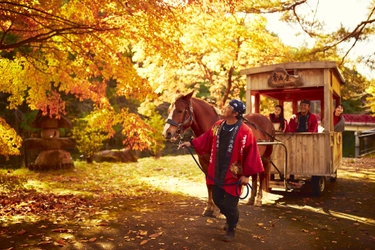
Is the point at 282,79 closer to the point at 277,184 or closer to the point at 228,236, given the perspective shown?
the point at 277,184

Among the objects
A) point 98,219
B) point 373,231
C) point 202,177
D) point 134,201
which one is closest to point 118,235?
point 98,219

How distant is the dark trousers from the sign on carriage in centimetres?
414

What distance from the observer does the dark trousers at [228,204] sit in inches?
176

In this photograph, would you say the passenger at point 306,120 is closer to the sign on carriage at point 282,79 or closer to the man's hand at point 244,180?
the sign on carriage at point 282,79

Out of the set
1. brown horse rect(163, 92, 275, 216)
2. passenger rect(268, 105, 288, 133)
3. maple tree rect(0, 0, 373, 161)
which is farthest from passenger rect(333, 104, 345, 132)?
brown horse rect(163, 92, 275, 216)

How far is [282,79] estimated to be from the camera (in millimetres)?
7879

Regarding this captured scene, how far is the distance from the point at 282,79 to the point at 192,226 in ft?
14.1


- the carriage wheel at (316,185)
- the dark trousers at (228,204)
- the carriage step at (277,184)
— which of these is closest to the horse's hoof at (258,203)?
the carriage step at (277,184)

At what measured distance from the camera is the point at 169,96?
15.3 meters

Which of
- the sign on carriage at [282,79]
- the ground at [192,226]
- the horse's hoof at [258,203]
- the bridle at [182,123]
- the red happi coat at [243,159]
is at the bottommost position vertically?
the ground at [192,226]

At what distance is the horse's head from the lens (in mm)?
5270

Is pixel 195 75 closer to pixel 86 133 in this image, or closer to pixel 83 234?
pixel 86 133

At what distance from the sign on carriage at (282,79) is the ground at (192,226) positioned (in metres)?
2.65

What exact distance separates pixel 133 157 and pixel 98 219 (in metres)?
10.8
